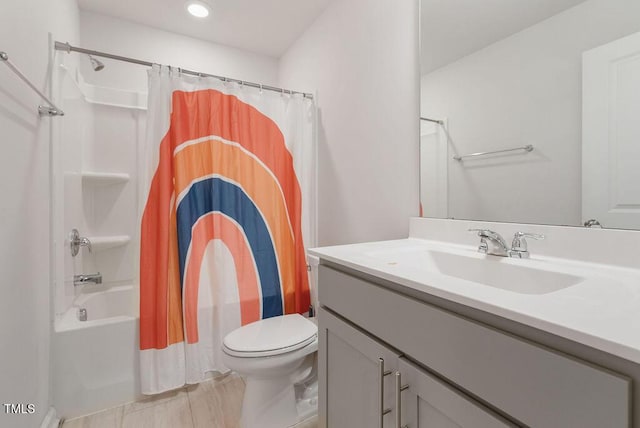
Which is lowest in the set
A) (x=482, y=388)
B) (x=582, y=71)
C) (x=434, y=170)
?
(x=482, y=388)

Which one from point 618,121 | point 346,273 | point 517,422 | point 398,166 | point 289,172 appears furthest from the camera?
point 289,172

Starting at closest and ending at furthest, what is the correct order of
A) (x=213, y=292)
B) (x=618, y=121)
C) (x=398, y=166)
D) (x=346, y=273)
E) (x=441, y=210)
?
(x=618, y=121), (x=346, y=273), (x=441, y=210), (x=398, y=166), (x=213, y=292)

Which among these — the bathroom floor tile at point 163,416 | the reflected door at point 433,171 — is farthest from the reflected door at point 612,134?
the bathroom floor tile at point 163,416

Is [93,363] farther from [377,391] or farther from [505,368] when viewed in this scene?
[505,368]

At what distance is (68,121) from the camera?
171cm

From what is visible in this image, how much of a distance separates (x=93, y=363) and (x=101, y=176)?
1.13 meters

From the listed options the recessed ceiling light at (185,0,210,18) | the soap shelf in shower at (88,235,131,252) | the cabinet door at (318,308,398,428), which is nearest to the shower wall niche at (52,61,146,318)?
the soap shelf in shower at (88,235,131,252)

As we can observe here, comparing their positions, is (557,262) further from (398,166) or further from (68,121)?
(68,121)

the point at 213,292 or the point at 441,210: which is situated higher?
the point at 441,210

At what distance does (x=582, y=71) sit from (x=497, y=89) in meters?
0.26

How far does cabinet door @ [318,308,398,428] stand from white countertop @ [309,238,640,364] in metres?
0.22

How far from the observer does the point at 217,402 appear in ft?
5.19

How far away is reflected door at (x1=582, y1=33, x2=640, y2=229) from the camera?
2.60 ft

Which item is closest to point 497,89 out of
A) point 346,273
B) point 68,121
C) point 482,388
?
point 346,273
